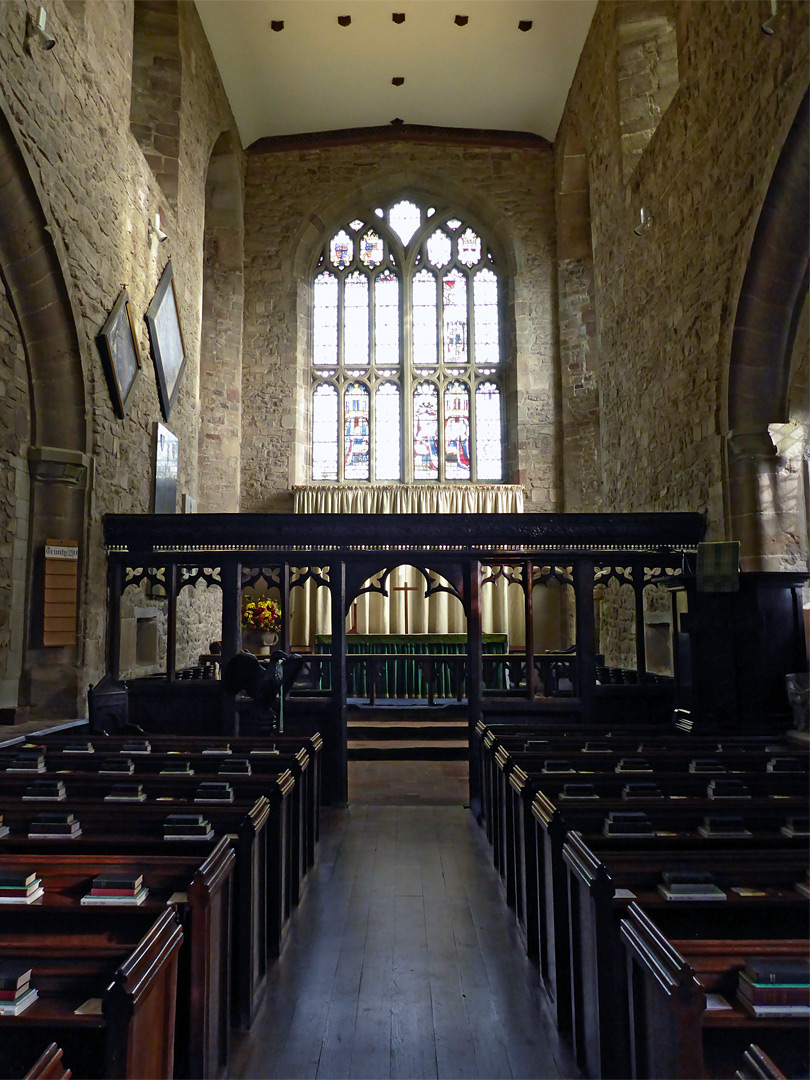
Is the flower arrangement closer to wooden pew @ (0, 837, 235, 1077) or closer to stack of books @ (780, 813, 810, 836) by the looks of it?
wooden pew @ (0, 837, 235, 1077)

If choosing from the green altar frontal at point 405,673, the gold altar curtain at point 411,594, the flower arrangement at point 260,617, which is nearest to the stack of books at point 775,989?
the green altar frontal at point 405,673

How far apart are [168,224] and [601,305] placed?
5234 mm

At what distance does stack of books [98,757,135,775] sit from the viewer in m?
3.43

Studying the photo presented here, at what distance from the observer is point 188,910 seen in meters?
1.89

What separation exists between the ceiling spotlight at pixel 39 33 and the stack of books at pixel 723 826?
249 inches

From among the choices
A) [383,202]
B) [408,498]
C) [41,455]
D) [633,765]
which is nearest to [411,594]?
[408,498]

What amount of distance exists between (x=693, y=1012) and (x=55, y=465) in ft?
19.6

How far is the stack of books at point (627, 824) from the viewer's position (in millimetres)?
2365

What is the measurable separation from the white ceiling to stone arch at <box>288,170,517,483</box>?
1.02 m

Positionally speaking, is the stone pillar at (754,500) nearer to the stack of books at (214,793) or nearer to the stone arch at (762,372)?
the stone arch at (762,372)

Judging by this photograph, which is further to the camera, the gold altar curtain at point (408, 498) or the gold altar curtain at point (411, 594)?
the gold altar curtain at point (408, 498)

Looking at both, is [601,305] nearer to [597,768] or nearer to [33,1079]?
[597,768]

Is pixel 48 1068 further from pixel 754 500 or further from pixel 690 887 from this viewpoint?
pixel 754 500

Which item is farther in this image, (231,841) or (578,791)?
(578,791)
